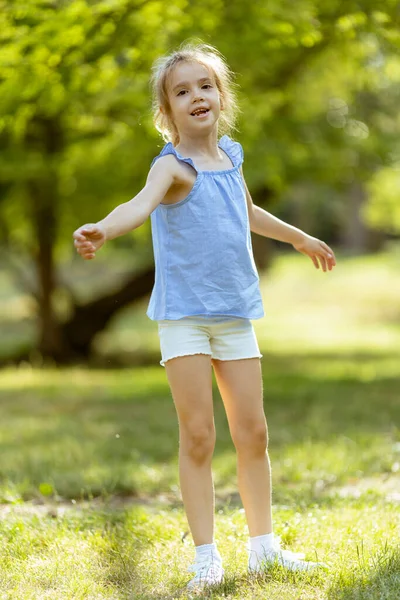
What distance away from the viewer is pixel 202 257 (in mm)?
3086

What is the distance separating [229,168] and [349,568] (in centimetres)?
146

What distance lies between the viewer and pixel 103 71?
7055 millimetres

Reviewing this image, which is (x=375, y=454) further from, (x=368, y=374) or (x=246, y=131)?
(x=368, y=374)

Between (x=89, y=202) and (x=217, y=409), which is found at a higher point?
(x=89, y=202)

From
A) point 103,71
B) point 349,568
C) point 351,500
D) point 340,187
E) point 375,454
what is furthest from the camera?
point 340,187

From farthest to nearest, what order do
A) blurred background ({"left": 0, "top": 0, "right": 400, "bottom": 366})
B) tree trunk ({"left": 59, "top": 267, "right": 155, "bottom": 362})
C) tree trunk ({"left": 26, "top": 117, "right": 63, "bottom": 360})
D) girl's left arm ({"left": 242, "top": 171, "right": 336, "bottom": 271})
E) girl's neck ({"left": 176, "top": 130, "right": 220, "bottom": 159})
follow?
1. tree trunk ({"left": 59, "top": 267, "right": 155, "bottom": 362})
2. tree trunk ({"left": 26, "top": 117, "right": 63, "bottom": 360})
3. blurred background ({"left": 0, "top": 0, "right": 400, "bottom": 366})
4. girl's left arm ({"left": 242, "top": 171, "right": 336, "bottom": 271})
5. girl's neck ({"left": 176, "top": 130, "right": 220, "bottom": 159})

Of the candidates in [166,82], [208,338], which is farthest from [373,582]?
[166,82]

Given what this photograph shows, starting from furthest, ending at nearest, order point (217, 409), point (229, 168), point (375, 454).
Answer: point (217, 409) → point (375, 454) → point (229, 168)

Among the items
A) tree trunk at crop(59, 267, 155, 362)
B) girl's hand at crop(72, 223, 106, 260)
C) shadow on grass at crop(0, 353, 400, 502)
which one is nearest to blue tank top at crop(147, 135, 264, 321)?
girl's hand at crop(72, 223, 106, 260)

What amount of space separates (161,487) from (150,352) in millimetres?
11784

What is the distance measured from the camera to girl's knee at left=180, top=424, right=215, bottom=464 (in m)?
3.09

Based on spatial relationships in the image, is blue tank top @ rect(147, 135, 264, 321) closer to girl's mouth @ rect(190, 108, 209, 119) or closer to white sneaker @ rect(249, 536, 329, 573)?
girl's mouth @ rect(190, 108, 209, 119)

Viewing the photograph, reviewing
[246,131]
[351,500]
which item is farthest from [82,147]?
[351,500]

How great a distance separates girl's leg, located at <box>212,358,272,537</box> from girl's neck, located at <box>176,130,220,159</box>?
744mm
